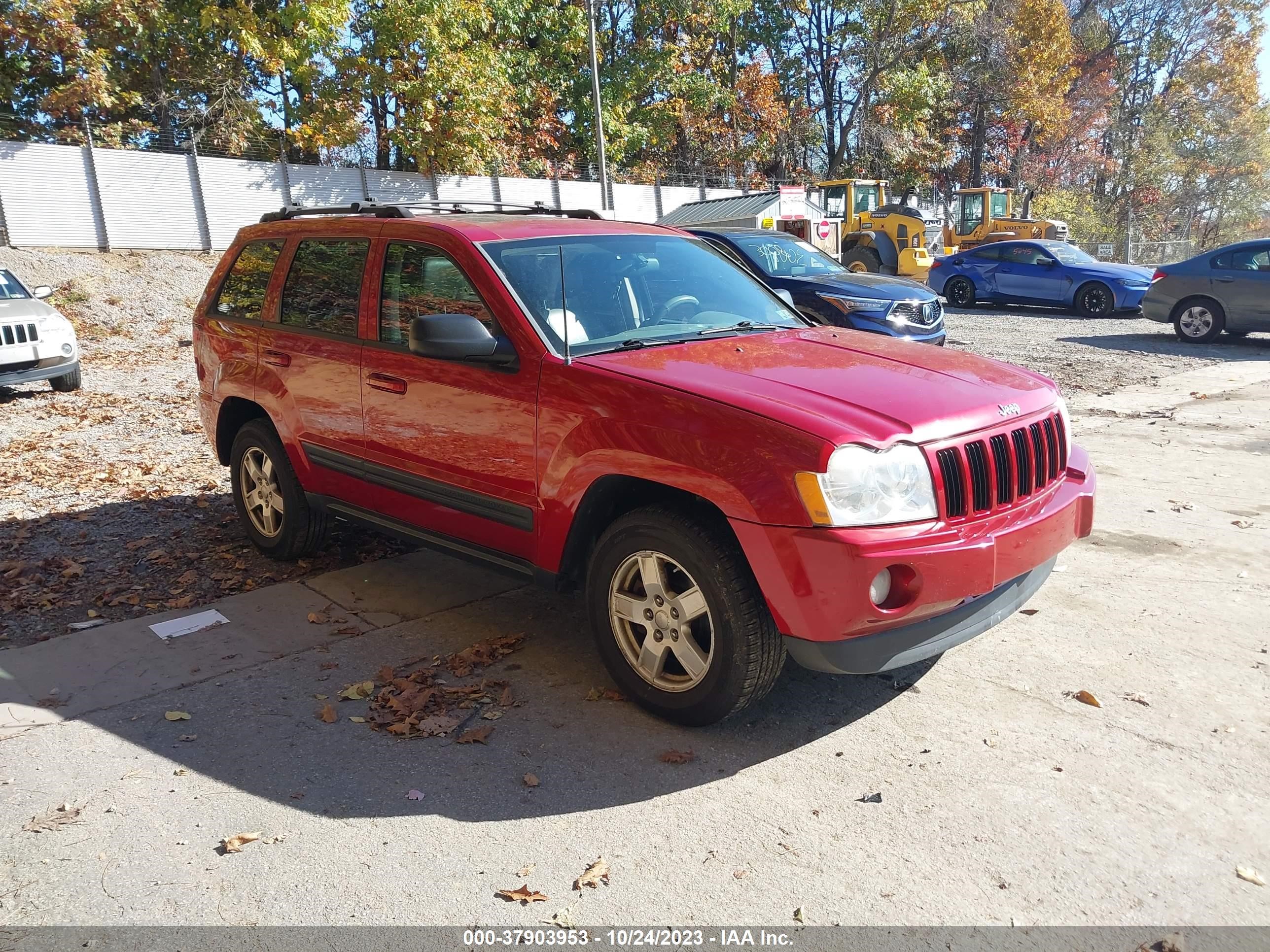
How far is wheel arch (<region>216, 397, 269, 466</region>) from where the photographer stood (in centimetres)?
589

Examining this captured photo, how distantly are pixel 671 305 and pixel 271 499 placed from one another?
2.70 meters

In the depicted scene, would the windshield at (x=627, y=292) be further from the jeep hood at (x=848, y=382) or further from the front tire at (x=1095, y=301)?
the front tire at (x=1095, y=301)

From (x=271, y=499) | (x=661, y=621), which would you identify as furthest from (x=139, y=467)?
(x=661, y=621)

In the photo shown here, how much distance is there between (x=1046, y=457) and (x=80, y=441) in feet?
28.3

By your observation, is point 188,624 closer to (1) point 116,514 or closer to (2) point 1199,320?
(1) point 116,514

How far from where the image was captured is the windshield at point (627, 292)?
13.9 feet

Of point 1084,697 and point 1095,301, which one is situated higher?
point 1095,301

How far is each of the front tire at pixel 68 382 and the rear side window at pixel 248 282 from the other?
718cm

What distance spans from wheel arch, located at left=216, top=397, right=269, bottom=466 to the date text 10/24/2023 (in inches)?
152

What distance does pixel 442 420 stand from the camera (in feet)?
14.5

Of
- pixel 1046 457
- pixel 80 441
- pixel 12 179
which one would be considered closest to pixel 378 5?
pixel 12 179

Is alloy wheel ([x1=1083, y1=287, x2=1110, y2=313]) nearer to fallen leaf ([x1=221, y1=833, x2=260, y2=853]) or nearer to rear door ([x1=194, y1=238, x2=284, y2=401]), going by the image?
rear door ([x1=194, y1=238, x2=284, y2=401])

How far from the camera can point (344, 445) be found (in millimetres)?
5023

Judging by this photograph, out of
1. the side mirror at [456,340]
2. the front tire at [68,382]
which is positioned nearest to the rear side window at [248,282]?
the side mirror at [456,340]
